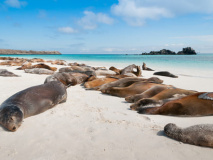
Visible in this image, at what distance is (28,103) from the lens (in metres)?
3.31

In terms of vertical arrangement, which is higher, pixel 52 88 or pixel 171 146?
pixel 52 88

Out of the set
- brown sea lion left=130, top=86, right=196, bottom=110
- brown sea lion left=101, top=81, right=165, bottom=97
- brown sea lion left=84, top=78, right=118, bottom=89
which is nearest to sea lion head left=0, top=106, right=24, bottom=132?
brown sea lion left=130, top=86, right=196, bottom=110

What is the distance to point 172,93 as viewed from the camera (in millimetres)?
3961

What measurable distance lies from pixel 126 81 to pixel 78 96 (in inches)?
61.6

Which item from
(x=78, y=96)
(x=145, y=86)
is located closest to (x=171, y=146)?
(x=145, y=86)

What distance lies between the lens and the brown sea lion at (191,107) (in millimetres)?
3102

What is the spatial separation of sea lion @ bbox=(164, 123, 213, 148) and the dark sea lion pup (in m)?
2.22

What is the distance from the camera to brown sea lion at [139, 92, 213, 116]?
3.10 meters

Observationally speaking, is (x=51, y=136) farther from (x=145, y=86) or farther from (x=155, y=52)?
(x=155, y=52)

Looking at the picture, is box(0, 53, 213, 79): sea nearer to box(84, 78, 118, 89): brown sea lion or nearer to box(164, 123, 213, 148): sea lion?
box(84, 78, 118, 89): brown sea lion

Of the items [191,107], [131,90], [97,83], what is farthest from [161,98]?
[97,83]

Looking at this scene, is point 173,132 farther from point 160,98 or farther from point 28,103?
point 28,103

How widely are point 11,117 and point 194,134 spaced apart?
2560mm

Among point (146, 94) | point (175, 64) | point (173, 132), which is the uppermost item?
point (146, 94)
